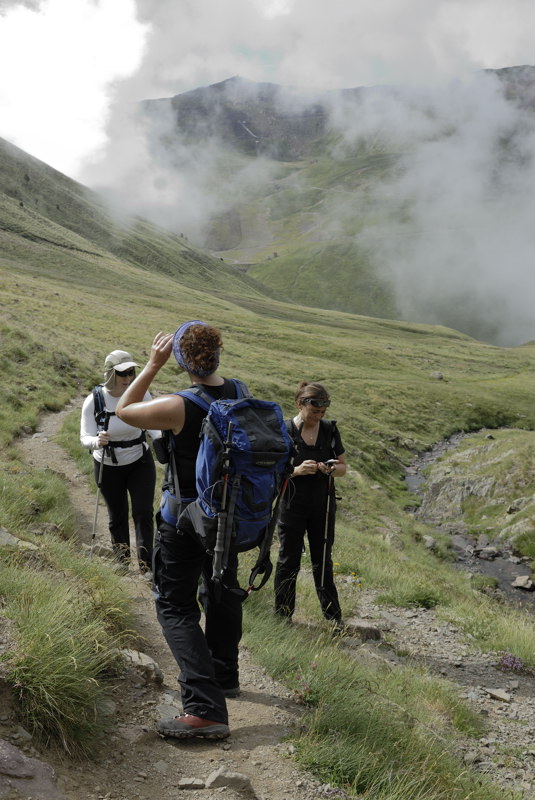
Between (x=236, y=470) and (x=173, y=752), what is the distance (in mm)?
2226

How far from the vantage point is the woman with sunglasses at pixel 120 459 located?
823 centimetres

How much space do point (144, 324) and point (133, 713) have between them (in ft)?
205

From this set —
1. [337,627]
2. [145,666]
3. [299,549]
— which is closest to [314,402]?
[299,549]

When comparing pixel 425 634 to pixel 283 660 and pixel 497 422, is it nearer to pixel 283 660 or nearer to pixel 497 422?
pixel 283 660

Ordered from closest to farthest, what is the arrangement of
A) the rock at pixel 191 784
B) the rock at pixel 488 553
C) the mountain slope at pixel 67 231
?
the rock at pixel 191 784, the rock at pixel 488 553, the mountain slope at pixel 67 231

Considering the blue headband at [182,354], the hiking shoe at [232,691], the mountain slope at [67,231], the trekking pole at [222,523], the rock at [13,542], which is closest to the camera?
the trekking pole at [222,523]

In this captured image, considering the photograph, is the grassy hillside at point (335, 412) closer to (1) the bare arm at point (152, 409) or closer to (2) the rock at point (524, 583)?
(2) the rock at point (524, 583)

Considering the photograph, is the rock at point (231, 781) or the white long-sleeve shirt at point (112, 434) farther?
the white long-sleeve shirt at point (112, 434)

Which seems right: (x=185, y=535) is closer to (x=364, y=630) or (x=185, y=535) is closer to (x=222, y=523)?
(x=222, y=523)

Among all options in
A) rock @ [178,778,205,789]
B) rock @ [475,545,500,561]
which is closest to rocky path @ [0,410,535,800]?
rock @ [178,778,205,789]

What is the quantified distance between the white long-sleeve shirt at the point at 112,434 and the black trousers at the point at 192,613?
3306mm

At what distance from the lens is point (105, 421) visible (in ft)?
27.1

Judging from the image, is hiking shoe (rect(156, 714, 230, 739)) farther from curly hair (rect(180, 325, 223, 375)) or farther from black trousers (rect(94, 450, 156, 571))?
black trousers (rect(94, 450, 156, 571))

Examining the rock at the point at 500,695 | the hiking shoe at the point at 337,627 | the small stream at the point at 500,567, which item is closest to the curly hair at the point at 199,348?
the hiking shoe at the point at 337,627
